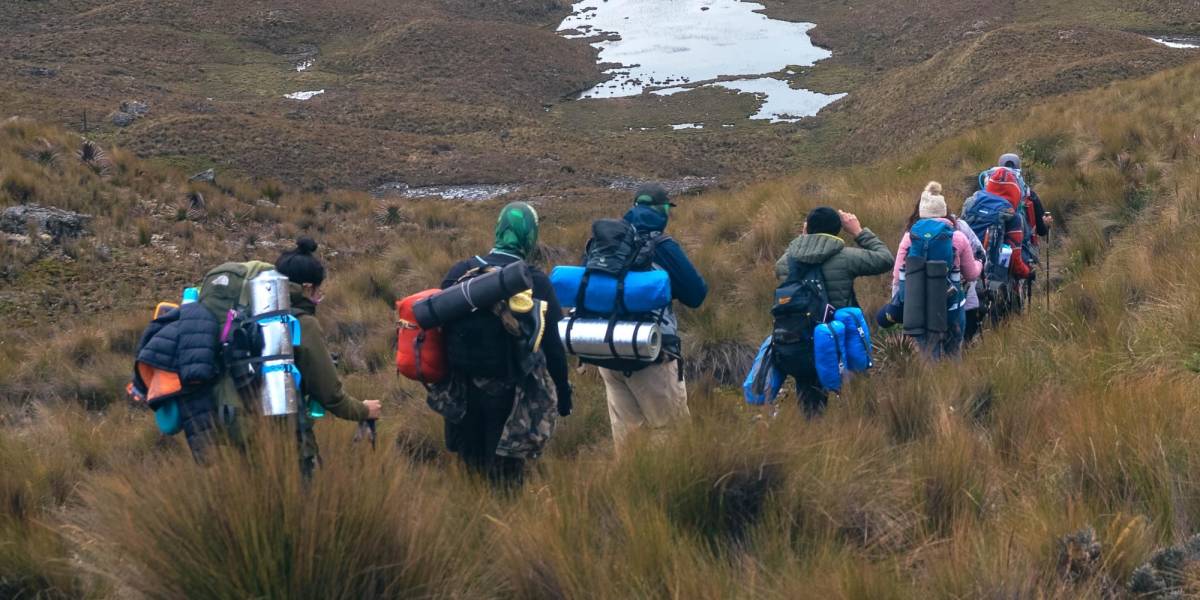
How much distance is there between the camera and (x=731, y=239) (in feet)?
43.3

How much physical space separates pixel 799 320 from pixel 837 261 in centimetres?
45

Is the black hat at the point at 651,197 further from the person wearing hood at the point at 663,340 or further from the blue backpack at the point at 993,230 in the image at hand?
the blue backpack at the point at 993,230

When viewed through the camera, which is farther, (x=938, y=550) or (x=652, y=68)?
(x=652, y=68)

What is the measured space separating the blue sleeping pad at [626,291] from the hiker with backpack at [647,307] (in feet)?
0.04

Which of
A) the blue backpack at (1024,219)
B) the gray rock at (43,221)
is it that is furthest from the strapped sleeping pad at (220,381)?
the gray rock at (43,221)

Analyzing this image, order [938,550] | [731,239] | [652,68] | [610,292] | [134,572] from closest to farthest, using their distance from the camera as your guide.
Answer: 1. [134,572]
2. [938,550]
3. [610,292]
4. [731,239]
5. [652,68]

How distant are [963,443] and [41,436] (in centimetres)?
541

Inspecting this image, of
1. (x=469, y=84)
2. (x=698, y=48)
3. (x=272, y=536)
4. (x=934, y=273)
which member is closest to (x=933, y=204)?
(x=934, y=273)

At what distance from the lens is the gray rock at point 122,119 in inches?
1337

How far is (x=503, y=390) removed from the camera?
529 cm

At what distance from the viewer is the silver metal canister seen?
5793mm

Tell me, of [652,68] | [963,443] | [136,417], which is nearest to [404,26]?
[652,68]

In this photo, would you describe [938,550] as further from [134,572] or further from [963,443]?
[134,572]

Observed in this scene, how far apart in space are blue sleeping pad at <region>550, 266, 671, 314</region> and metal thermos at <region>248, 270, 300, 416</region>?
1.78 m
